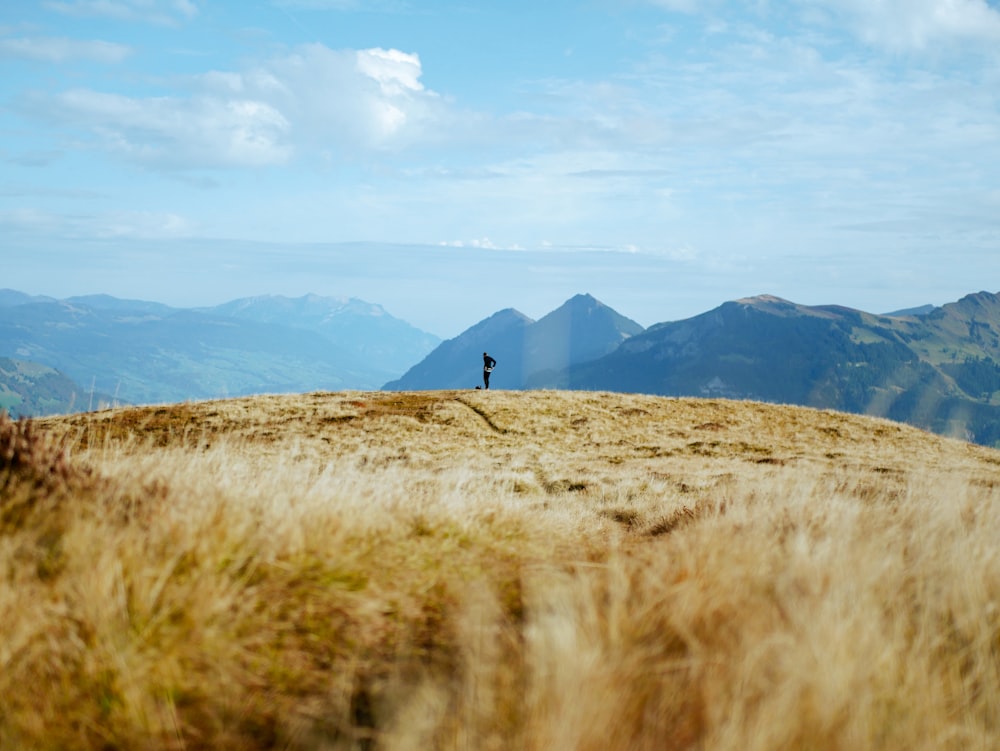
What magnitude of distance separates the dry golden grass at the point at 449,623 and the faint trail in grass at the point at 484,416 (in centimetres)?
2733

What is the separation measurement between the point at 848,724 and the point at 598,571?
2.28 meters

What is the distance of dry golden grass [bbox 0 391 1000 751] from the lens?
3.37 meters

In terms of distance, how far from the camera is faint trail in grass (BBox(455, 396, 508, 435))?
115 ft

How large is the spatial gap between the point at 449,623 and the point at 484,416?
3256cm

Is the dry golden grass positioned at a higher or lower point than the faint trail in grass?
higher

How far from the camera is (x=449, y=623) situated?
14.9 feet

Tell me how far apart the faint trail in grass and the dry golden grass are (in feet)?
Result: 89.7

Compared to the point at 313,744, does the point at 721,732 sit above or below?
above

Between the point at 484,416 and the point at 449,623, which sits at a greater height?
the point at 449,623

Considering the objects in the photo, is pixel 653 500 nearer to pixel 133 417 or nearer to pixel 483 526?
pixel 483 526

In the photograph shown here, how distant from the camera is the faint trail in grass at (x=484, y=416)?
34.9 metres

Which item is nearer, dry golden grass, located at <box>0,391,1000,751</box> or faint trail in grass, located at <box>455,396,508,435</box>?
dry golden grass, located at <box>0,391,1000,751</box>

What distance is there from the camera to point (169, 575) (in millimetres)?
4398

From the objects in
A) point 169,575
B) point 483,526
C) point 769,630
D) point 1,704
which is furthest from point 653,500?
point 1,704
